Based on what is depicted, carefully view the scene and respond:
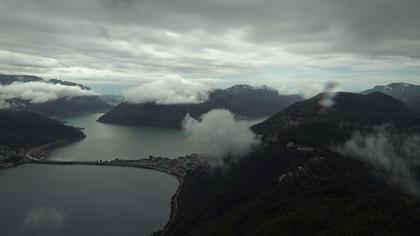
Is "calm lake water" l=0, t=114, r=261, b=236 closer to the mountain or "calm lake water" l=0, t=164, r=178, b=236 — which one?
"calm lake water" l=0, t=164, r=178, b=236

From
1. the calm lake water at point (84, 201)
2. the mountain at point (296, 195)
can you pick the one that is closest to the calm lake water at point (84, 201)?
the calm lake water at point (84, 201)

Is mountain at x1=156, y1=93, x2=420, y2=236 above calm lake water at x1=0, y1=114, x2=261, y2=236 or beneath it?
above

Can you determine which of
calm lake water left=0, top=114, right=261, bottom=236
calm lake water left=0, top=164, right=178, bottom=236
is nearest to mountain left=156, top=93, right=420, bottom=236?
calm lake water left=0, top=114, right=261, bottom=236

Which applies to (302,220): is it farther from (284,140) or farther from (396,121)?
(396,121)

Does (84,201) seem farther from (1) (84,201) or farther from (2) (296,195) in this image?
(2) (296,195)

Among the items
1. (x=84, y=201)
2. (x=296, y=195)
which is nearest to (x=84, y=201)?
(x=84, y=201)

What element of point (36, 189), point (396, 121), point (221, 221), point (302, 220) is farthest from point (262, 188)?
point (396, 121)
